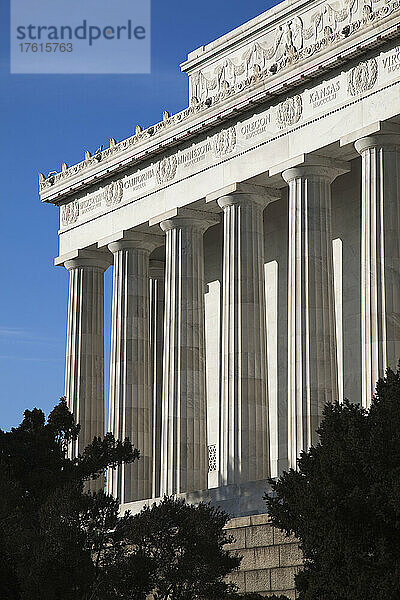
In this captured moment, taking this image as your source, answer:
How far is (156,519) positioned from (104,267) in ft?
145

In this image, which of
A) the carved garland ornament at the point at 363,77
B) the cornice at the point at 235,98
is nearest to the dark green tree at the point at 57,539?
the carved garland ornament at the point at 363,77

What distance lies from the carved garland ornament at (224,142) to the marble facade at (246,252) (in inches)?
5.5

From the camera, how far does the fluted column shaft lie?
7506cm

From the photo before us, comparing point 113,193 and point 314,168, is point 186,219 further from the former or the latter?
point 314,168

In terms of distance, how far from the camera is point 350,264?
8062 cm

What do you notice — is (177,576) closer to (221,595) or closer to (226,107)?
(221,595)

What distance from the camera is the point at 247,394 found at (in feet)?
248

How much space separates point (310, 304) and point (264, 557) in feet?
55.9

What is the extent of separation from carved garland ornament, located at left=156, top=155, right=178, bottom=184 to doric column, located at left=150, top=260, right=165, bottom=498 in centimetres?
1230

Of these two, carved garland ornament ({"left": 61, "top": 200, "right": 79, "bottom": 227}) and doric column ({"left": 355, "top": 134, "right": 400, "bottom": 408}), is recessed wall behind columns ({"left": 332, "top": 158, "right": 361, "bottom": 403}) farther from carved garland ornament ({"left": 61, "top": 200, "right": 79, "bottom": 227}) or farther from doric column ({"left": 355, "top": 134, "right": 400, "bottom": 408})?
carved garland ornament ({"left": 61, "top": 200, "right": 79, "bottom": 227})

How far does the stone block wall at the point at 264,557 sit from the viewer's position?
59125 mm

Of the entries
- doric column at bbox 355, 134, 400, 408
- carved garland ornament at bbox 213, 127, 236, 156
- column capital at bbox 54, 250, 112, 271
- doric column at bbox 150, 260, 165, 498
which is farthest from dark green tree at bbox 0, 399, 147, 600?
column capital at bbox 54, 250, 112, 271

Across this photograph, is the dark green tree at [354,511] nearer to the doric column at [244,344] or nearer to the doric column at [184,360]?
the doric column at [244,344]

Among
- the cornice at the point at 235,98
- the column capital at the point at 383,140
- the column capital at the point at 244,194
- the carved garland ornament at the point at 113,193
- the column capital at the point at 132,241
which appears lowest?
the column capital at the point at 383,140
